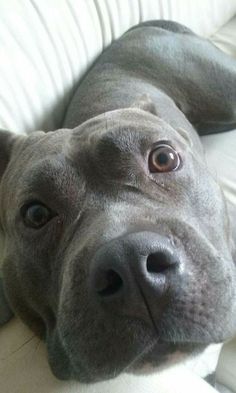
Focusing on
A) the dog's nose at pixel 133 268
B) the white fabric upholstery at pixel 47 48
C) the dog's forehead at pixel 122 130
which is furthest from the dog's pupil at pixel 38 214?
the white fabric upholstery at pixel 47 48

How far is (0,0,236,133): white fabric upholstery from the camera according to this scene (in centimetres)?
203

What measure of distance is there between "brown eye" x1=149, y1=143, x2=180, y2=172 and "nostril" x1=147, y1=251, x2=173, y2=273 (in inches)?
17.2

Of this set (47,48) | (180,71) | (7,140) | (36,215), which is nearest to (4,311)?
(36,215)

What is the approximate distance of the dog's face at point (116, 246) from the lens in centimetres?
109

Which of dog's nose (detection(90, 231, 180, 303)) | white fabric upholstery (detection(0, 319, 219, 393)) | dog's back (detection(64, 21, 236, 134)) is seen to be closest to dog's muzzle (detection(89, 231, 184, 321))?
dog's nose (detection(90, 231, 180, 303))

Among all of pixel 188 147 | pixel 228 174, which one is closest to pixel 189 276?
pixel 188 147

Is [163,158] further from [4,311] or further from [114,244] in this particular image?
Result: [4,311]

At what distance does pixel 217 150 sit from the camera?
7.78ft

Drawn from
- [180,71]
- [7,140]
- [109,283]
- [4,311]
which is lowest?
[180,71]

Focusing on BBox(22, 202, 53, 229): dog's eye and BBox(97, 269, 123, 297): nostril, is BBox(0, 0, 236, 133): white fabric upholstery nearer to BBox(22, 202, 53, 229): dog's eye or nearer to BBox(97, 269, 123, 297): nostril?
BBox(22, 202, 53, 229): dog's eye

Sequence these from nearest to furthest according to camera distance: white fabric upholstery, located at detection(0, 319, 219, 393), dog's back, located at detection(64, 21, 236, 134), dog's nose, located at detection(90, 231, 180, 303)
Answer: dog's nose, located at detection(90, 231, 180, 303) < white fabric upholstery, located at detection(0, 319, 219, 393) < dog's back, located at detection(64, 21, 236, 134)

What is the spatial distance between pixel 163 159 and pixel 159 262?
1.59 ft

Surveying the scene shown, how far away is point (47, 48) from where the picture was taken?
85.7 inches

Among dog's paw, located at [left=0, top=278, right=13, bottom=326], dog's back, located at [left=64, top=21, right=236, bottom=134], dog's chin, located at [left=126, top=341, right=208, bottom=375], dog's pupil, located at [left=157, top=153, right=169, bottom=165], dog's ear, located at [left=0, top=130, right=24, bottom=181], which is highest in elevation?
dog's pupil, located at [left=157, top=153, right=169, bottom=165]
